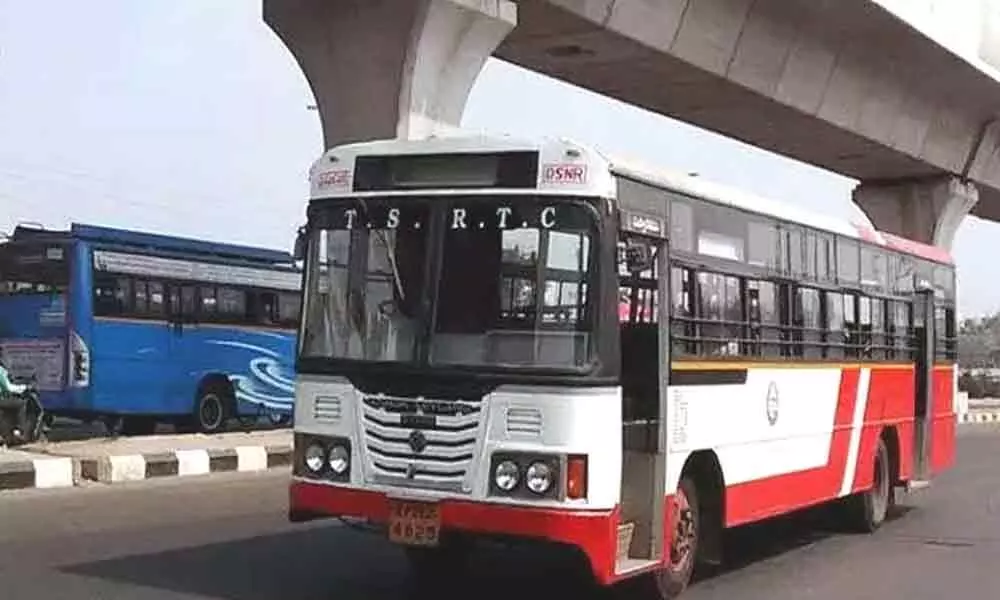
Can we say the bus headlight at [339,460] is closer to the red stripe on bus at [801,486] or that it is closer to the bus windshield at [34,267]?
the red stripe on bus at [801,486]

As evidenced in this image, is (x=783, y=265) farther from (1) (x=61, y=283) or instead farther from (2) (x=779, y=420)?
(1) (x=61, y=283)

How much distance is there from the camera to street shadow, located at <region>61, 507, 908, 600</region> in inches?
345

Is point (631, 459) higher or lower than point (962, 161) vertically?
lower

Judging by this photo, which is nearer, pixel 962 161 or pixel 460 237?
pixel 460 237

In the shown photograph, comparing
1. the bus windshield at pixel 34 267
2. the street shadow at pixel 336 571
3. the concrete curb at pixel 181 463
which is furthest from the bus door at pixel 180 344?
the street shadow at pixel 336 571

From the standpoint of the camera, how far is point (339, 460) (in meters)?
8.12

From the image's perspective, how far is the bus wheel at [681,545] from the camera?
8633 millimetres

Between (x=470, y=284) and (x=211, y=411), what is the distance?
49.9 feet

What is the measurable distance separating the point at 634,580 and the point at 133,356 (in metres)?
12.9

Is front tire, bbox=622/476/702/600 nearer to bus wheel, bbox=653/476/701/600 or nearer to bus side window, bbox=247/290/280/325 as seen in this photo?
bus wheel, bbox=653/476/701/600

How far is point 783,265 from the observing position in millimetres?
10477

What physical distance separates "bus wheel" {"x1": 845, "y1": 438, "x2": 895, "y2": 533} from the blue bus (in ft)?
37.2

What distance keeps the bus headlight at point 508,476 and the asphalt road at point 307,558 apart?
144cm

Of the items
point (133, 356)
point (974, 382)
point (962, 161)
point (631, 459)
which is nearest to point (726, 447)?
point (631, 459)
